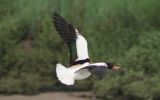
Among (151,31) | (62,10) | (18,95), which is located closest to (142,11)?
(151,31)

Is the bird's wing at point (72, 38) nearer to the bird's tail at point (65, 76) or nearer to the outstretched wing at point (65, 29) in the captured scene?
the outstretched wing at point (65, 29)

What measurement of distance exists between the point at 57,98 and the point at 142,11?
1635 mm

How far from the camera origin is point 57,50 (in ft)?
38.6

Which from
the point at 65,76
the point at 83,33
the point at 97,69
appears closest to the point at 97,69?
the point at 97,69

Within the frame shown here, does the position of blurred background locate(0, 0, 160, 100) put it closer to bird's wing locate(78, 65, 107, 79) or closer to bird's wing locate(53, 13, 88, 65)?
bird's wing locate(53, 13, 88, 65)

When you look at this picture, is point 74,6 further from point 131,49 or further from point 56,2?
point 131,49

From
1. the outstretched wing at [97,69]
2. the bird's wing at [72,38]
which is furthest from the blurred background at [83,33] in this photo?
the outstretched wing at [97,69]

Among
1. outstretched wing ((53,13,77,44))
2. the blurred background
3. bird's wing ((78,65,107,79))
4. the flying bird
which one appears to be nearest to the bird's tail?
the flying bird

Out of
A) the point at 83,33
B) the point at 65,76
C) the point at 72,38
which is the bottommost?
the point at 65,76

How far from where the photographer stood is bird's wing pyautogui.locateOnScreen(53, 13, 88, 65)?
25.0ft

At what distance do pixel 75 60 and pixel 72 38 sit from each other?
0.21 meters

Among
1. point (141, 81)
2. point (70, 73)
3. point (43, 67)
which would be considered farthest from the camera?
point (43, 67)

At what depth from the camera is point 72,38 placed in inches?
303

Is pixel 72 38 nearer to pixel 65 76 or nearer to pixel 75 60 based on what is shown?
pixel 75 60
